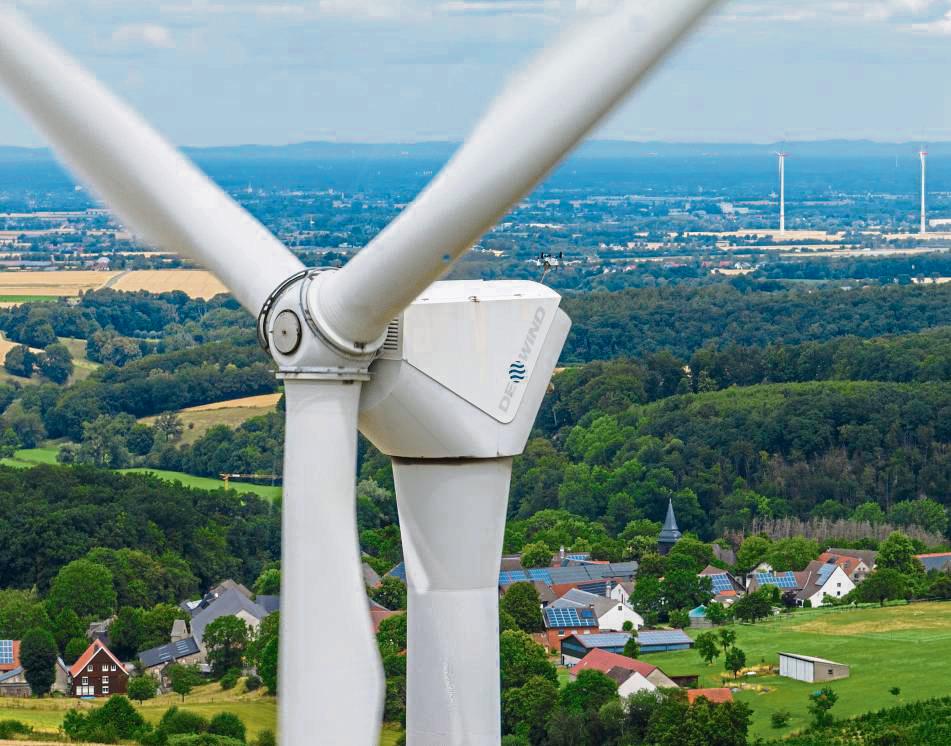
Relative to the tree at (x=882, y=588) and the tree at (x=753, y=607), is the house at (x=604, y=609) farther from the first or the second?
the tree at (x=882, y=588)

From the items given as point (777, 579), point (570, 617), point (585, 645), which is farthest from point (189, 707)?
point (777, 579)

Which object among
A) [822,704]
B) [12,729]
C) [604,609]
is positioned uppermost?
[604,609]

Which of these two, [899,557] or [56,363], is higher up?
[56,363]

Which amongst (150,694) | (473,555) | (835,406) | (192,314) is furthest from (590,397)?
(473,555)

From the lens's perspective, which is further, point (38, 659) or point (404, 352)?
point (38, 659)

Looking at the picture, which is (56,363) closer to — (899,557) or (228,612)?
(899,557)

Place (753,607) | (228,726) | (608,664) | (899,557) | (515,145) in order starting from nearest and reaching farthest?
(515,145), (228,726), (608,664), (753,607), (899,557)

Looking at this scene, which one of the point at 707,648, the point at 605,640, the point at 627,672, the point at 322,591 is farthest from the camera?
the point at 605,640
